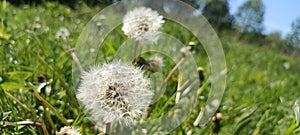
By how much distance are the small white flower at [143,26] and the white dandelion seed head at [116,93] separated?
13cm

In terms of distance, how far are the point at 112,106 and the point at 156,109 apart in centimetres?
25

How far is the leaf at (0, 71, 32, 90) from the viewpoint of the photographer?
553 mm

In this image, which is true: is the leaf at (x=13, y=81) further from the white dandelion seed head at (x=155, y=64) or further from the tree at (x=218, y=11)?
the tree at (x=218, y=11)

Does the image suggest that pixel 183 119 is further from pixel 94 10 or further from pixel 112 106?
pixel 94 10

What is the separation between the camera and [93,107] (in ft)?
1.24

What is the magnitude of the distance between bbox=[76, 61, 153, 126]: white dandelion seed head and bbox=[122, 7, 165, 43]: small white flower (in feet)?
0.44

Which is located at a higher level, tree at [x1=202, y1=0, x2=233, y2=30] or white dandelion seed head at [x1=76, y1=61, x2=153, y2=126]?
tree at [x1=202, y1=0, x2=233, y2=30]

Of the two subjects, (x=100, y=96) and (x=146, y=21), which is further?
(x=146, y=21)

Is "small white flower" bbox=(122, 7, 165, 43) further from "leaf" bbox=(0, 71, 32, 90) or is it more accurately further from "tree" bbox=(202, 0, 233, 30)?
"tree" bbox=(202, 0, 233, 30)

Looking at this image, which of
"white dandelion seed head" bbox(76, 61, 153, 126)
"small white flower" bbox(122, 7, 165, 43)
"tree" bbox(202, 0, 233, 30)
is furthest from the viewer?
"tree" bbox(202, 0, 233, 30)

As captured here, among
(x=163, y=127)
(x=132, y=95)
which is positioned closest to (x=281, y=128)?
(x=163, y=127)

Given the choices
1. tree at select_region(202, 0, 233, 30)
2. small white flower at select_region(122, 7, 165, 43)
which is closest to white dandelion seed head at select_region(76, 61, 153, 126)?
small white flower at select_region(122, 7, 165, 43)

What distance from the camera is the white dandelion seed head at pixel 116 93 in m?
0.37

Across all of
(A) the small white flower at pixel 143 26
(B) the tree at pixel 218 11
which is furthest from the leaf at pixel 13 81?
(B) the tree at pixel 218 11
